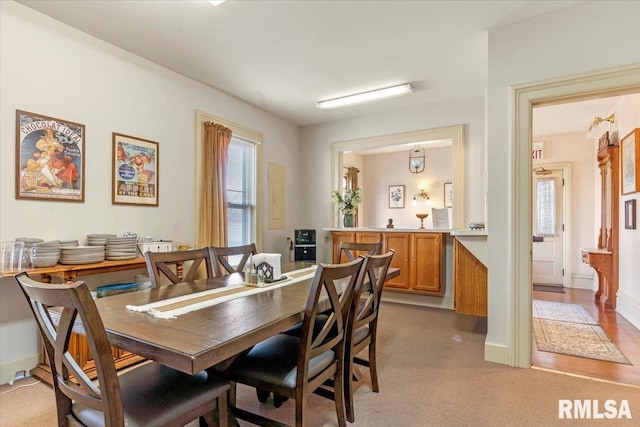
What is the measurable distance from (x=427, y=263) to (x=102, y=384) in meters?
3.97

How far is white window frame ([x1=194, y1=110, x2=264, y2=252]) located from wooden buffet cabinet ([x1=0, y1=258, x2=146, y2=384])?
126 centimetres

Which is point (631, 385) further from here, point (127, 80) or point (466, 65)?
point (127, 80)

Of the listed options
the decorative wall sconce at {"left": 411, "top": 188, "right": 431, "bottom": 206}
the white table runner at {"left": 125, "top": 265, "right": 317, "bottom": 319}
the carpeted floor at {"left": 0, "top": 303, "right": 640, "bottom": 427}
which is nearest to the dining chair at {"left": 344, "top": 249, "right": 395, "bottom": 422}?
the carpeted floor at {"left": 0, "top": 303, "right": 640, "bottom": 427}

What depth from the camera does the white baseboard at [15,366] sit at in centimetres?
235

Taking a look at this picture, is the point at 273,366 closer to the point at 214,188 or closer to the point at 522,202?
the point at 522,202

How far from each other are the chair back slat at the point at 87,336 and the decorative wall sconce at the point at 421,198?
7051mm

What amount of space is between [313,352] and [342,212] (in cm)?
373

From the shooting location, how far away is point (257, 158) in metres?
4.73

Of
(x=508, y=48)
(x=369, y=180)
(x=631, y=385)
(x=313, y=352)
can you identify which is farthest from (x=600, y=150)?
(x=313, y=352)

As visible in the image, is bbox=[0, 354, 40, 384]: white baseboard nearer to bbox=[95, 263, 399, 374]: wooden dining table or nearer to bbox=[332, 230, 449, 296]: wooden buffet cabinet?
bbox=[95, 263, 399, 374]: wooden dining table

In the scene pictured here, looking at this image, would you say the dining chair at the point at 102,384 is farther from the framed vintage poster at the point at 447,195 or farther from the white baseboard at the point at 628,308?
the framed vintage poster at the point at 447,195

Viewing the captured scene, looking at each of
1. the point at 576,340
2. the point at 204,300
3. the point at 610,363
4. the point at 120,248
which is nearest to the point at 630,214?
the point at 576,340
